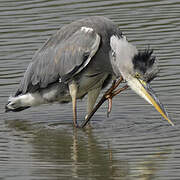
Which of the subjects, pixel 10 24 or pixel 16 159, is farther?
pixel 10 24

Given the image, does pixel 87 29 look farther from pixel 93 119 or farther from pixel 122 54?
pixel 93 119

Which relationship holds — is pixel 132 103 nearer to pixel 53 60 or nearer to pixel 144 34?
pixel 53 60

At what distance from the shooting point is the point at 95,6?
1584 cm

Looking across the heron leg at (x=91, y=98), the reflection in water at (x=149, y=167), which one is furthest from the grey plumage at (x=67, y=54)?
the reflection in water at (x=149, y=167)

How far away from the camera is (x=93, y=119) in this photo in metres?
11.2

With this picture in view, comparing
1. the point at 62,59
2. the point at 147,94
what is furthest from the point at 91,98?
the point at 147,94

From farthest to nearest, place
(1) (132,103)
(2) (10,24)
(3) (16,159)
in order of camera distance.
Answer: (2) (10,24) < (1) (132,103) < (3) (16,159)

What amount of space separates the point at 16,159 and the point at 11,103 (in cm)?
235

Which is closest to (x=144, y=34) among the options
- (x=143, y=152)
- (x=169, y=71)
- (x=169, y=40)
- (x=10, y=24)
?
(x=169, y=40)

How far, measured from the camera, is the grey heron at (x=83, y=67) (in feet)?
32.6

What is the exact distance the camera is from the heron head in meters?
9.69

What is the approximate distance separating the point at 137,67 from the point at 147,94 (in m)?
0.39

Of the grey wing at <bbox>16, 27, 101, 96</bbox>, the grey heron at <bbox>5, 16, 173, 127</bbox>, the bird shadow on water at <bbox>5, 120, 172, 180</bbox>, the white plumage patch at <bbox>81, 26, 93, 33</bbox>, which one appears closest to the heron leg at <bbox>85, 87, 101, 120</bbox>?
the grey heron at <bbox>5, 16, 173, 127</bbox>

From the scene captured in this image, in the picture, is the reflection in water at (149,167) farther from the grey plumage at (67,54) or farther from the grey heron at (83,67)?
the grey plumage at (67,54)
